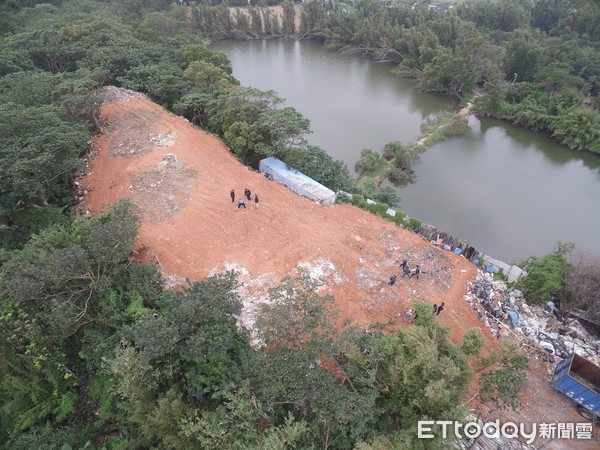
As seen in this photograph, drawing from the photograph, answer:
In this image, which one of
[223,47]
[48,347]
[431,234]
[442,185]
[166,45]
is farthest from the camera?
[223,47]

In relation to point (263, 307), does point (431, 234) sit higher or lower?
lower

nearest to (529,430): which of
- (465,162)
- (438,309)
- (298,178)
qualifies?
(438,309)

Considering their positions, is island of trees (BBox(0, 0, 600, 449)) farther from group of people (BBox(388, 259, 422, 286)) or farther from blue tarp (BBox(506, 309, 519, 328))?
group of people (BBox(388, 259, 422, 286))

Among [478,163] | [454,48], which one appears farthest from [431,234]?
[454,48]

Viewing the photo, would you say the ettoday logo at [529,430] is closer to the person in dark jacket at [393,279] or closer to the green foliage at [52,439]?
the person in dark jacket at [393,279]

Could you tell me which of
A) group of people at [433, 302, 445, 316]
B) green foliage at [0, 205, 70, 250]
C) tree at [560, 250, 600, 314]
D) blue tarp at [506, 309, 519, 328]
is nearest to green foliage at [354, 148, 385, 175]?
tree at [560, 250, 600, 314]

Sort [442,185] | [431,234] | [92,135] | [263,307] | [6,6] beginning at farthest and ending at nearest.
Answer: [6,6] < [442,185] < [92,135] < [431,234] < [263,307]

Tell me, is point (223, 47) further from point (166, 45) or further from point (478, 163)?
point (478, 163)

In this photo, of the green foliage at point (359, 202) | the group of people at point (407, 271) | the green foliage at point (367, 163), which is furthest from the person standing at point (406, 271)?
the green foliage at point (367, 163)
